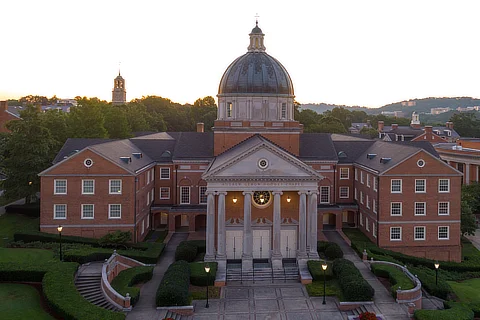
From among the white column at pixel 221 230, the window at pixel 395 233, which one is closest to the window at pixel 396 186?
the window at pixel 395 233

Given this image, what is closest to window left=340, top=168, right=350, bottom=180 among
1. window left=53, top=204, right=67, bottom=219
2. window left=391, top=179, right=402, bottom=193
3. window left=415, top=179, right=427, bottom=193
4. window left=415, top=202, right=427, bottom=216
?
window left=391, top=179, right=402, bottom=193

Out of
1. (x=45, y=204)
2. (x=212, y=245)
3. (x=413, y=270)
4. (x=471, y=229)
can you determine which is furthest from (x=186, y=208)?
(x=471, y=229)

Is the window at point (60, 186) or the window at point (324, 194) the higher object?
the window at point (60, 186)

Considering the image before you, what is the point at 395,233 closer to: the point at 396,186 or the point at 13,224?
the point at 396,186

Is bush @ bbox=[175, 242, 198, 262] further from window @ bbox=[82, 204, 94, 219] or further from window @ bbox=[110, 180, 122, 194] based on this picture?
window @ bbox=[82, 204, 94, 219]

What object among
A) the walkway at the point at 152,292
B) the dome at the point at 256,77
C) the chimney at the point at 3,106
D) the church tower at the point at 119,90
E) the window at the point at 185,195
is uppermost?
the church tower at the point at 119,90

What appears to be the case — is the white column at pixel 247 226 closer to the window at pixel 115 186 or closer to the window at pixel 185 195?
the window at pixel 115 186
